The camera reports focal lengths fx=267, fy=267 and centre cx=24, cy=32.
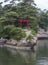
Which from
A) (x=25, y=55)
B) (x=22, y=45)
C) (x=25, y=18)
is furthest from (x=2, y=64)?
(x=25, y=18)

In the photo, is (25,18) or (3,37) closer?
(3,37)

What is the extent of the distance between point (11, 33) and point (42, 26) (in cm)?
2066

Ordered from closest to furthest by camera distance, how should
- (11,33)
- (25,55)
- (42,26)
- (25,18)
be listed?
(25,55) → (11,33) → (25,18) → (42,26)

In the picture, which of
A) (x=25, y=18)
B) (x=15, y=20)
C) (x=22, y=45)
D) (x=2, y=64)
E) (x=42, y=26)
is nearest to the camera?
(x=2, y=64)

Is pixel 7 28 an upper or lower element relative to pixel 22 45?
upper

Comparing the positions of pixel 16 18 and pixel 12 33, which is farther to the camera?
pixel 16 18

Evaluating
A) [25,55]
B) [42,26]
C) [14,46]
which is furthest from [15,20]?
[42,26]

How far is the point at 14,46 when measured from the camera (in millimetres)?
37781

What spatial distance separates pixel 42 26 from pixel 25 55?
30.2 m

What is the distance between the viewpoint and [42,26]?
6047 centimetres

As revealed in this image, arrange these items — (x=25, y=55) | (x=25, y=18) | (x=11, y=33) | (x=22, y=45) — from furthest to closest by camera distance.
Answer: (x=25, y=18) → (x=11, y=33) → (x=22, y=45) → (x=25, y=55)

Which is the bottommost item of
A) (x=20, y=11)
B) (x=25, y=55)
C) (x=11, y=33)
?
(x=25, y=55)

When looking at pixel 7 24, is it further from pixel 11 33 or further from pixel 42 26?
pixel 42 26

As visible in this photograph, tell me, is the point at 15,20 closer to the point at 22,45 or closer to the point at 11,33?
the point at 11,33
